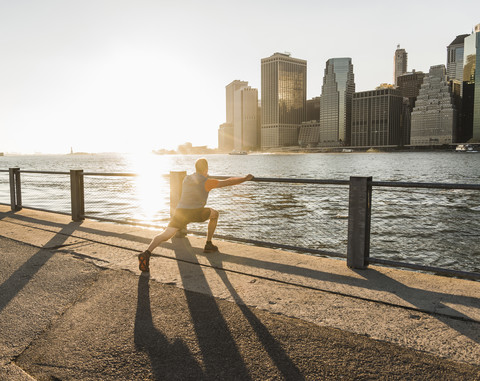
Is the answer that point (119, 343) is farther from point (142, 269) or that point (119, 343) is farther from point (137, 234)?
point (137, 234)

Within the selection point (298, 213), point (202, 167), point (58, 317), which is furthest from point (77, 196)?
point (298, 213)

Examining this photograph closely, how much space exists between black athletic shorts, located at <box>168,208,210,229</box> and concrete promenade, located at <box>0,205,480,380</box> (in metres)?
0.52

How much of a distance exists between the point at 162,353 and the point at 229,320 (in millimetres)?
723

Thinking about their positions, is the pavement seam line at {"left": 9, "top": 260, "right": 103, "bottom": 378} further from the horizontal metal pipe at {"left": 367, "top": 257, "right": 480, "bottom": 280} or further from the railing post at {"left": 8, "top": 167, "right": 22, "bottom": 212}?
the railing post at {"left": 8, "top": 167, "right": 22, "bottom": 212}

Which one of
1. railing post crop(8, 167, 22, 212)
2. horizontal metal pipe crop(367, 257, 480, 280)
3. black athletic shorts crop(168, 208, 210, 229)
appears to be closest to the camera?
horizontal metal pipe crop(367, 257, 480, 280)

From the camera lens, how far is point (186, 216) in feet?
17.6

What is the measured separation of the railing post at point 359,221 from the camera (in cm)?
486

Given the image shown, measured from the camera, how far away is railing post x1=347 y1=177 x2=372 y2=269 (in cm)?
486

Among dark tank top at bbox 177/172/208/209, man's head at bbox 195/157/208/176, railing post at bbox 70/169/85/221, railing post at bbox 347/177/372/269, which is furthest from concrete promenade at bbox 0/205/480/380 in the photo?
railing post at bbox 70/169/85/221

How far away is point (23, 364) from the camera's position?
268cm

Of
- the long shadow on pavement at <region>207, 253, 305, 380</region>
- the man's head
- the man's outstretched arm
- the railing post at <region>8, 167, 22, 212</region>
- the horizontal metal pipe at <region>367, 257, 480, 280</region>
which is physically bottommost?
the long shadow on pavement at <region>207, 253, 305, 380</region>

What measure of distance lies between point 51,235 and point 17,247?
0.87 meters

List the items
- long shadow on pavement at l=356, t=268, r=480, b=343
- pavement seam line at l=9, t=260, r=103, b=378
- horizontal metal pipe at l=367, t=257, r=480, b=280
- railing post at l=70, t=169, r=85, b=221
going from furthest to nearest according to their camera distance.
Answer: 1. railing post at l=70, t=169, r=85, b=221
2. horizontal metal pipe at l=367, t=257, r=480, b=280
3. long shadow on pavement at l=356, t=268, r=480, b=343
4. pavement seam line at l=9, t=260, r=103, b=378

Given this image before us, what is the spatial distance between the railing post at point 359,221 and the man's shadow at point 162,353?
2.75 meters
